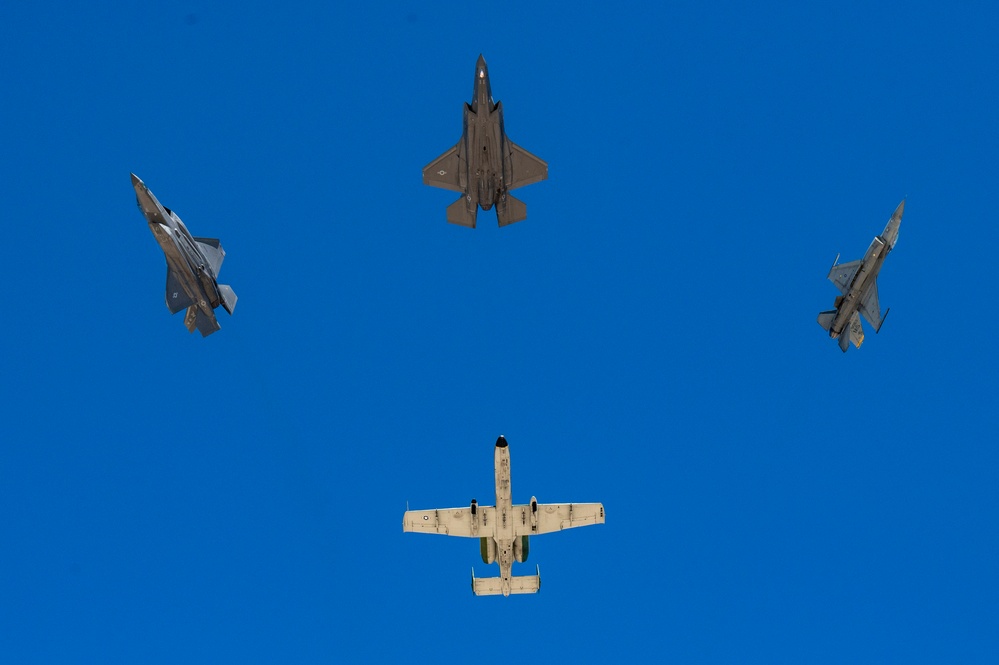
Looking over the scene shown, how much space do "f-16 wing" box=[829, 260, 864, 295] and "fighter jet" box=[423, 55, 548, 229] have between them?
1813 centimetres

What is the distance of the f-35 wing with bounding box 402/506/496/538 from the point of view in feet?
232

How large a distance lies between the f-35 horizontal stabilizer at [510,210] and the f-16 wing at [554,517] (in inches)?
743

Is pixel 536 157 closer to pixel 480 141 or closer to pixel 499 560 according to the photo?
pixel 480 141

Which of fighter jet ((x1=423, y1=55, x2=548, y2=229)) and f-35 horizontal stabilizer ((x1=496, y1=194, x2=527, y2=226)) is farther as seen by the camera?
f-35 horizontal stabilizer ((x1=496, y1=194, x2=527, y2=226))

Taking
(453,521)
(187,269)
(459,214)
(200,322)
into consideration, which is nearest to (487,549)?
(453,521)

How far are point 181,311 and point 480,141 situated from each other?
1964cm

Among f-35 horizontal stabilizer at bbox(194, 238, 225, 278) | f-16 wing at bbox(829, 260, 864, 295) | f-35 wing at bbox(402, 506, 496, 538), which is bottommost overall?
f-35 wing at bbox(402, 506, 496, 538)

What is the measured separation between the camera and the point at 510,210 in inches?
2589

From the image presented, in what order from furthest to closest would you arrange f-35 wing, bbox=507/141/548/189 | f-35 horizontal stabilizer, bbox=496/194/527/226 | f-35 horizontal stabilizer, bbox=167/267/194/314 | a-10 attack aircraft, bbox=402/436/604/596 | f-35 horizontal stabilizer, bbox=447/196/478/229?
a-10 attack aircraft, bbox=402/436/604/596, f-35 horizontal stabilizer, bbox=447/196/478/229, f-35 horizontal stabilizer, bbox=496/194/527/226, f-35 wing, bbox=507/141/548/189, f-35 horizontal stabilizer, bbox=167/267/194/314

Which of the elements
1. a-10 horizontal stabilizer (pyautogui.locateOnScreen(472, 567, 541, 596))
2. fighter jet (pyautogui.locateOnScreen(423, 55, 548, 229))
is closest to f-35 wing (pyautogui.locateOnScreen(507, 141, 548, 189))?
fighter jet (pyautogui.locateOnScreen(423, 55, 548, 229))

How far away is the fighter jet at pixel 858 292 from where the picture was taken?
63094mm

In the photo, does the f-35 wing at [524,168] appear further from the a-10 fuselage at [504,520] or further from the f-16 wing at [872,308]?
the f-16 wing at [872,308]

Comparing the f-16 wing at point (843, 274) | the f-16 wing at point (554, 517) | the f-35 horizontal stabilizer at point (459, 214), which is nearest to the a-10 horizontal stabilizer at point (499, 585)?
the f-16 wing at point (554, 517)

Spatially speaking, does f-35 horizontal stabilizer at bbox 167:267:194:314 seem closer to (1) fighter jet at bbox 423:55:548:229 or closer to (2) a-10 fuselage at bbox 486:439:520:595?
(1) fighter jet at bbox 423:55:548:229
